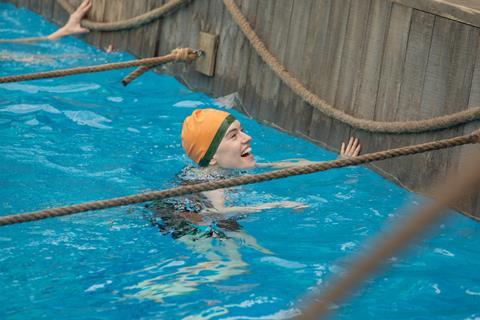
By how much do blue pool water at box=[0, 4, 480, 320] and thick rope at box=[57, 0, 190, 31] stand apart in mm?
1361

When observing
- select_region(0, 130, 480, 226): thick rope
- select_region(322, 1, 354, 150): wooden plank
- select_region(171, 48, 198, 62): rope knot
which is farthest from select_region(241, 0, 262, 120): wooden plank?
select_region(0, 130, 480, 226): thick rope

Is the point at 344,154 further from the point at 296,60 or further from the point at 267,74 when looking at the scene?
the point at 267,74

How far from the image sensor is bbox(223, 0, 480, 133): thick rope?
6143 mm

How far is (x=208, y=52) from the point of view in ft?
28.9

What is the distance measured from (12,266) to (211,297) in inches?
48.1

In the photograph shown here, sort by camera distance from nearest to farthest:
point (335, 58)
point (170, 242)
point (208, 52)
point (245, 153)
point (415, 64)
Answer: point (170, 242), point (245, 153), point (415, 64), point (335, 58), point (208, 52)

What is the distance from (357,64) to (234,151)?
150cm

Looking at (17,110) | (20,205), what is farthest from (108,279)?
(17,110)

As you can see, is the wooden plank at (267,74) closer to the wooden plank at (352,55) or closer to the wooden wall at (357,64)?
the wooden wall at (357,64)

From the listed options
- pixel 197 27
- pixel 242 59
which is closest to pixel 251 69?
pixel 242 59

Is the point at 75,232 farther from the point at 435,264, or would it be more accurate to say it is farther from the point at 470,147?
the point at 470,147

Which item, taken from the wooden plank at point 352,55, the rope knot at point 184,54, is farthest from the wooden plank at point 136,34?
the wooden plank at point 352,55

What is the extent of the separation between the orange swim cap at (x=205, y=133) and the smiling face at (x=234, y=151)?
0.11ft

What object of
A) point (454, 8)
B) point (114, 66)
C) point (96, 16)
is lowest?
point (114, 66)
